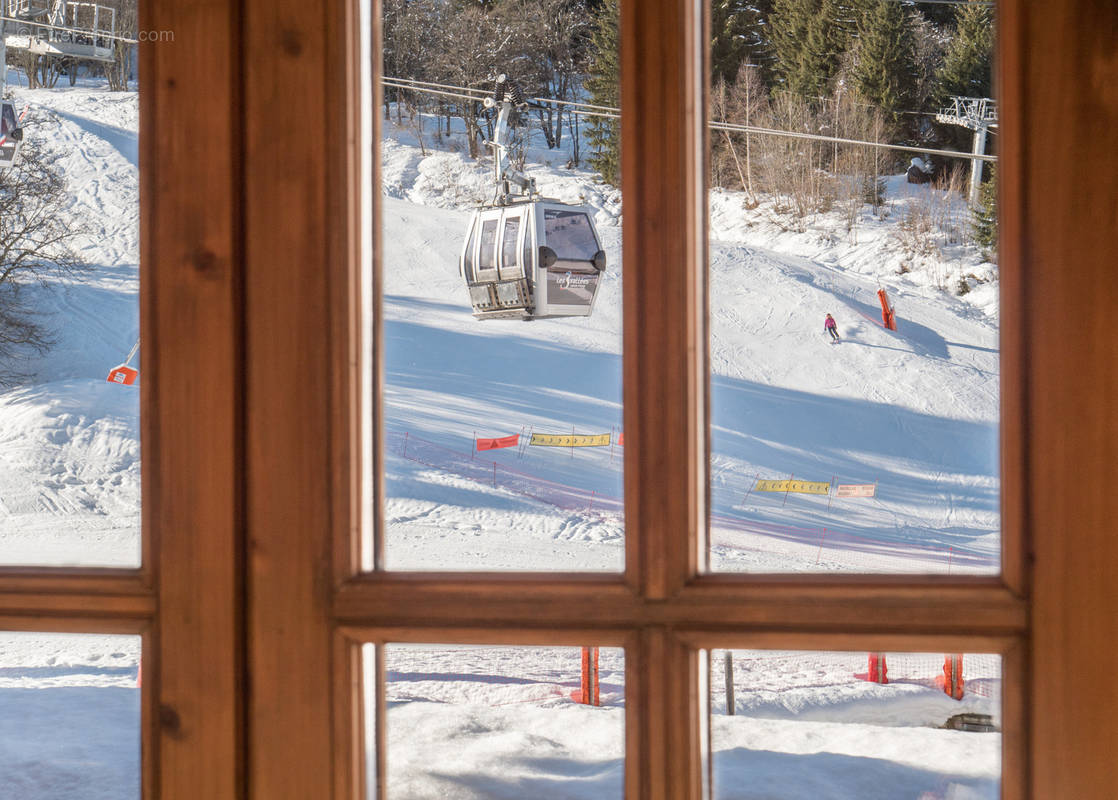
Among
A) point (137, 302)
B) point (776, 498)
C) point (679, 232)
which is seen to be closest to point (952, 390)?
point (776, 498)

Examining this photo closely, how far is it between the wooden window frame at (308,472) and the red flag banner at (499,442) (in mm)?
177

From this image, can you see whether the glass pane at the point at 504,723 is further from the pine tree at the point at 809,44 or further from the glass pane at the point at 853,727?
the pine tree at the point at 809,44

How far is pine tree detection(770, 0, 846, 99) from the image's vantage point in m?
1.16

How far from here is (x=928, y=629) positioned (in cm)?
96

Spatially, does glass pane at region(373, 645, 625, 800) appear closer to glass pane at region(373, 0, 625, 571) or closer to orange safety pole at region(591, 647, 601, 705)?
orange safety pole at region(591, 647, 601, 705)

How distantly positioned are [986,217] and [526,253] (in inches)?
23.9

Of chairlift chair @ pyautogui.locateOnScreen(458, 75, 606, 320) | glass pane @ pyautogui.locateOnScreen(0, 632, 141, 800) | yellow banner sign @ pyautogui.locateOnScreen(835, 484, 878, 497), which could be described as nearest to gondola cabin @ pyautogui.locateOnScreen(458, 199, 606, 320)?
chairlift chair @ pyautogui.locateOnScreen(458, 75, 606, 320)

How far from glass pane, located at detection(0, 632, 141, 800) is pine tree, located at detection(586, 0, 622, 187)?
85cm

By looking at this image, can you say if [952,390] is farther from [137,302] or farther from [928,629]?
[137,302]

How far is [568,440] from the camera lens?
1.17 metres

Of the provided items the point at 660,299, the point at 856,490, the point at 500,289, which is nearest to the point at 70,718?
the point at 500,289

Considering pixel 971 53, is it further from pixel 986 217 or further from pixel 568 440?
pixel 568 440

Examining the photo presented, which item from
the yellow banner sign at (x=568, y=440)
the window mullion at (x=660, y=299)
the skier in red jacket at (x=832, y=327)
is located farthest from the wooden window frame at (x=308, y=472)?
the skier in red jacket at (x=832, y=327)

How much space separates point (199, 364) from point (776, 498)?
73 cm
